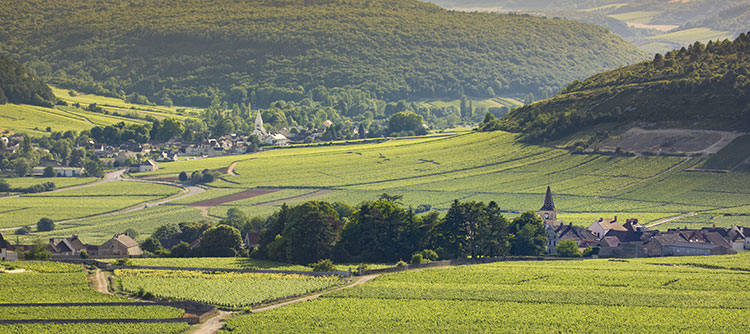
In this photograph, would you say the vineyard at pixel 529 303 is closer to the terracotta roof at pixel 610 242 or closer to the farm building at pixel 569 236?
the terracotta roof at pixel 610 242

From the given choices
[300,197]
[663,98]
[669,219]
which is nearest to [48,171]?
[300,197]

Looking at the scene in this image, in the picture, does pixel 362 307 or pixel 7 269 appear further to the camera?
pixel 7 269

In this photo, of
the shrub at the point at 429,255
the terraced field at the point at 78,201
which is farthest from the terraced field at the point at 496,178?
the shrub at the point at 429,255

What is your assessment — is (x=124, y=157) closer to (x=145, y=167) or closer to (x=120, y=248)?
(x=145, y=167)

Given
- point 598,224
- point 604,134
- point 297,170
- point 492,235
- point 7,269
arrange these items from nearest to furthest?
1. point 7,269
2. point 492,235
3. point 598,224
4. point 604,134
5. point 297,170

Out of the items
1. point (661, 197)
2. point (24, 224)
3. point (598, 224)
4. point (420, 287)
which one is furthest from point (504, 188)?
point (420, 287)

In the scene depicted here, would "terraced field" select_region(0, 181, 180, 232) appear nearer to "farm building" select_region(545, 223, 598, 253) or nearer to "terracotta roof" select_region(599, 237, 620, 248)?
"farm building" select_region(545, 223, 598, 253)

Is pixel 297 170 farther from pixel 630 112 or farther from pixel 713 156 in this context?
pixel 713 156
